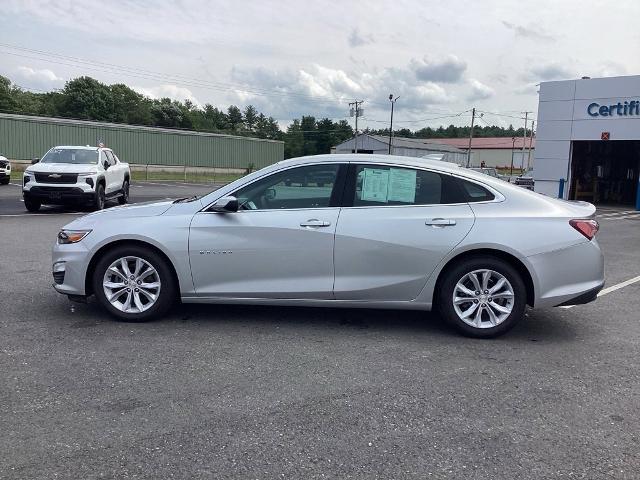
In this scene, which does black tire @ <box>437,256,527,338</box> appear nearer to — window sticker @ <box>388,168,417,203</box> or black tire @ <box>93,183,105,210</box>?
window sticker @ <box>388,168,417,203</box>

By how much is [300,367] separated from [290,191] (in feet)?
5.75

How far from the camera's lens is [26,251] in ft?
31.2

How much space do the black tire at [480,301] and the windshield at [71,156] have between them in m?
13.4

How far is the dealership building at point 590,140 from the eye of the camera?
26.3m

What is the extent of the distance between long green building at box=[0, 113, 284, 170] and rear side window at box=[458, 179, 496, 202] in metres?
45.6

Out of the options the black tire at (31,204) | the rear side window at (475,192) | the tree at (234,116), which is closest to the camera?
the rear side window at (475,192)

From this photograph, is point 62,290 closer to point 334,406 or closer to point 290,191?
point 290,191

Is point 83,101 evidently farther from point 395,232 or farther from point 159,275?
point 395,232

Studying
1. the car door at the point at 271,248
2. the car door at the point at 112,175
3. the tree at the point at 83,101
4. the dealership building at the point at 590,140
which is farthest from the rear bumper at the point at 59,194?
the tree at the point at 83,101

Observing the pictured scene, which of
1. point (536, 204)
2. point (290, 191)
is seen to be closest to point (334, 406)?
point (290, 191)

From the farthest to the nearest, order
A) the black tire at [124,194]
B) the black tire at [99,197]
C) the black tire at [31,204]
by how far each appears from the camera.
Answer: the black tire at [124,194] < the black tire at [99,197] < the black tire at [31,204]

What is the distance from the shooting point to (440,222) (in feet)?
17.4

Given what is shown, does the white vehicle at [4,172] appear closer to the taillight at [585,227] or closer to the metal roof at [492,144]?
the taillight at [585,227]

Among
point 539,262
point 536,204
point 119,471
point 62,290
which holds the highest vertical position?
point 536,204
